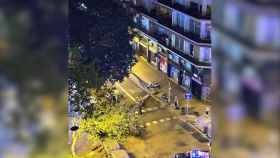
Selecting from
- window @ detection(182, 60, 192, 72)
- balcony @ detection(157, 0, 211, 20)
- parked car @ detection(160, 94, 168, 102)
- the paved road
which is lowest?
the paved road

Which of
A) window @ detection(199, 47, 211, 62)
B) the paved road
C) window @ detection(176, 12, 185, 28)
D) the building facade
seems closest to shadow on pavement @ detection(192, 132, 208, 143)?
the paved road

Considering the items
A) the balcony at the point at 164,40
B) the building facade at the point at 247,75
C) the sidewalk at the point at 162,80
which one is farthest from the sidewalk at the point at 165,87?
the building facade at the point at 247,75

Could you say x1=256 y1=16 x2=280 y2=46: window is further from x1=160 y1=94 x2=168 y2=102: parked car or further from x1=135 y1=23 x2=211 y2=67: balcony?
x1=160 y1=94 x2=168 y2=102: parked car

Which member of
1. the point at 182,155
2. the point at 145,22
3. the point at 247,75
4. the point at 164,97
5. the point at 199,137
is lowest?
the point at 182,155

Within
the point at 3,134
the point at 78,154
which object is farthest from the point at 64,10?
the point at 78,154

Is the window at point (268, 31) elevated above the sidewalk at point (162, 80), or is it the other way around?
the window at point (268, 31)

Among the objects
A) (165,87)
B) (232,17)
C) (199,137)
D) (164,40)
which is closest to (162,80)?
(165,87)

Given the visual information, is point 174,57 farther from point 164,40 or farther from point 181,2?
point 181,2

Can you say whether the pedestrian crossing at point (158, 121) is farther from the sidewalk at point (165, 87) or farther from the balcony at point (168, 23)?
the balcony at point (168, 23)

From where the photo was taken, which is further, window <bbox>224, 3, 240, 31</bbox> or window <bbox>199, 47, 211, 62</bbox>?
window <bbox>199, 47, 211, 62</bbox>

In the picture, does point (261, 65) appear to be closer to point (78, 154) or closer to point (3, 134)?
point (3, 134)
